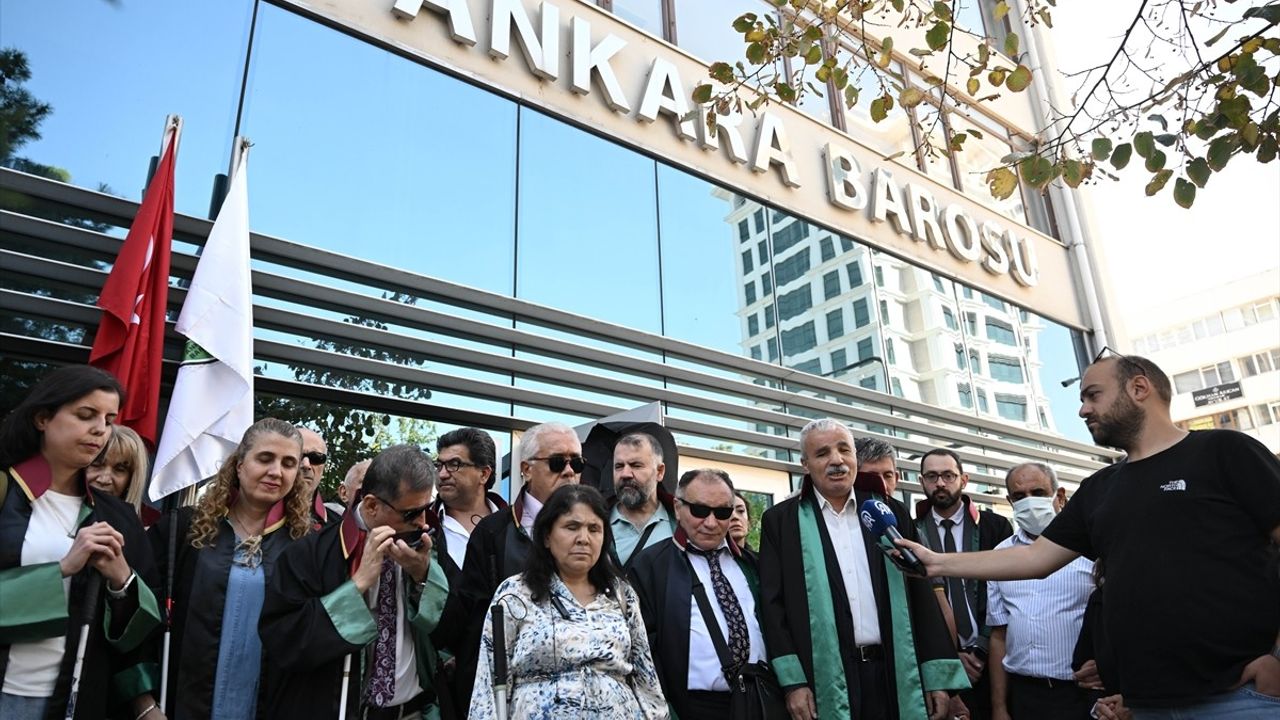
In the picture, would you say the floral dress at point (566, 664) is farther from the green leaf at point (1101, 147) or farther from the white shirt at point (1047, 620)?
the green leaf at point (1101, 147)

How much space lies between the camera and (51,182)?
5234mm

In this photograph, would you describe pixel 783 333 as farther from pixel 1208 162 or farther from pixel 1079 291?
pixel 1079 291

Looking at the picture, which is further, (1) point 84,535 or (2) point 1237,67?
(2) point 1237,67

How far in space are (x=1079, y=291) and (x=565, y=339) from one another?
33.4 ft

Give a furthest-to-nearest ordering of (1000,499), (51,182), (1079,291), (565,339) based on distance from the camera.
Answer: (1079,291) < (1000,499) < (565,339) < (51,182)

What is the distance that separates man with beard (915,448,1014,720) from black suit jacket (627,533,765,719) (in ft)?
4.85

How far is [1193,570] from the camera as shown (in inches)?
107

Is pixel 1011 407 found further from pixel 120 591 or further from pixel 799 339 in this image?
pixel 120 591

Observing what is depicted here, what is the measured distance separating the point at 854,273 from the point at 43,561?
8990 mm

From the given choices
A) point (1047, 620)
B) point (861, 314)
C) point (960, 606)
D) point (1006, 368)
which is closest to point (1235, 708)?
point (1047, 620)

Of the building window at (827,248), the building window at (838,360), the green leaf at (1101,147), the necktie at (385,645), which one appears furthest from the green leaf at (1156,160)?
the building window at (827,248)

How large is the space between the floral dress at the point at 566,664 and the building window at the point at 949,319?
9.15 metres

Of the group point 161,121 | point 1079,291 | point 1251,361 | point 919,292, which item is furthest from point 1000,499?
point 1251,361

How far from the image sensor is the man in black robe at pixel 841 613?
361 cm
